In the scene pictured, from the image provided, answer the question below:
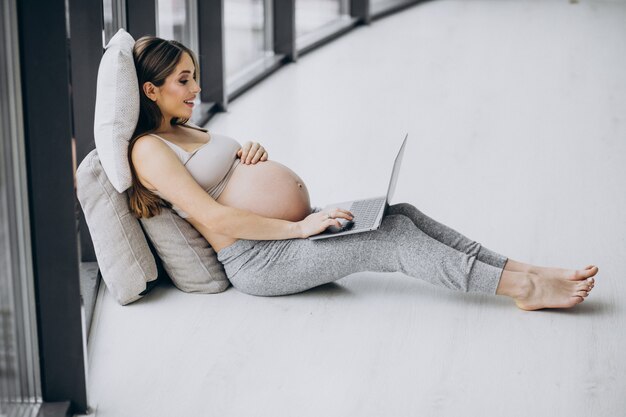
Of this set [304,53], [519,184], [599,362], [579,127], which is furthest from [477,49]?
[599,362]

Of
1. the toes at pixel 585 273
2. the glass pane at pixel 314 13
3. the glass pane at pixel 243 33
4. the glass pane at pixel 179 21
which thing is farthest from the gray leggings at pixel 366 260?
the glass pane at pixel 314 13

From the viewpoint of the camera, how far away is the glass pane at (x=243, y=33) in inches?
→ 229

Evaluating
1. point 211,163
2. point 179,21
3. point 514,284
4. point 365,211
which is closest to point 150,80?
point 211,163

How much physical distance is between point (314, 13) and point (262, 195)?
5011 millimetres

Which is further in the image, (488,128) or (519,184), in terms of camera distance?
(488,128)

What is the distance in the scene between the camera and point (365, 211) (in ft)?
9.14

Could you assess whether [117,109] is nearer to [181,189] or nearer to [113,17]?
[181,189]

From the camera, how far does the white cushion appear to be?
2580mm

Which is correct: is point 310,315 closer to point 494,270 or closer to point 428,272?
point 428,272

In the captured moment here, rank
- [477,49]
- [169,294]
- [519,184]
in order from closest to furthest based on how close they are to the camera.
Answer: [169,294]
[519,184]
[477,49]

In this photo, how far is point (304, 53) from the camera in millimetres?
6910

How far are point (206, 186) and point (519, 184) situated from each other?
5.76 feet

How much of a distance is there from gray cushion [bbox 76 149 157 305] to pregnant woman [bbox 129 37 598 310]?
0.21ft

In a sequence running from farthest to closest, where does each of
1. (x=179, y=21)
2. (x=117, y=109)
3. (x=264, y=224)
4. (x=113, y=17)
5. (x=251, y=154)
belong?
(x=179, y=21) < (x=113, y=17) < (x=251, y=154) < (x=264, y=224) < (x=117, y=109)
